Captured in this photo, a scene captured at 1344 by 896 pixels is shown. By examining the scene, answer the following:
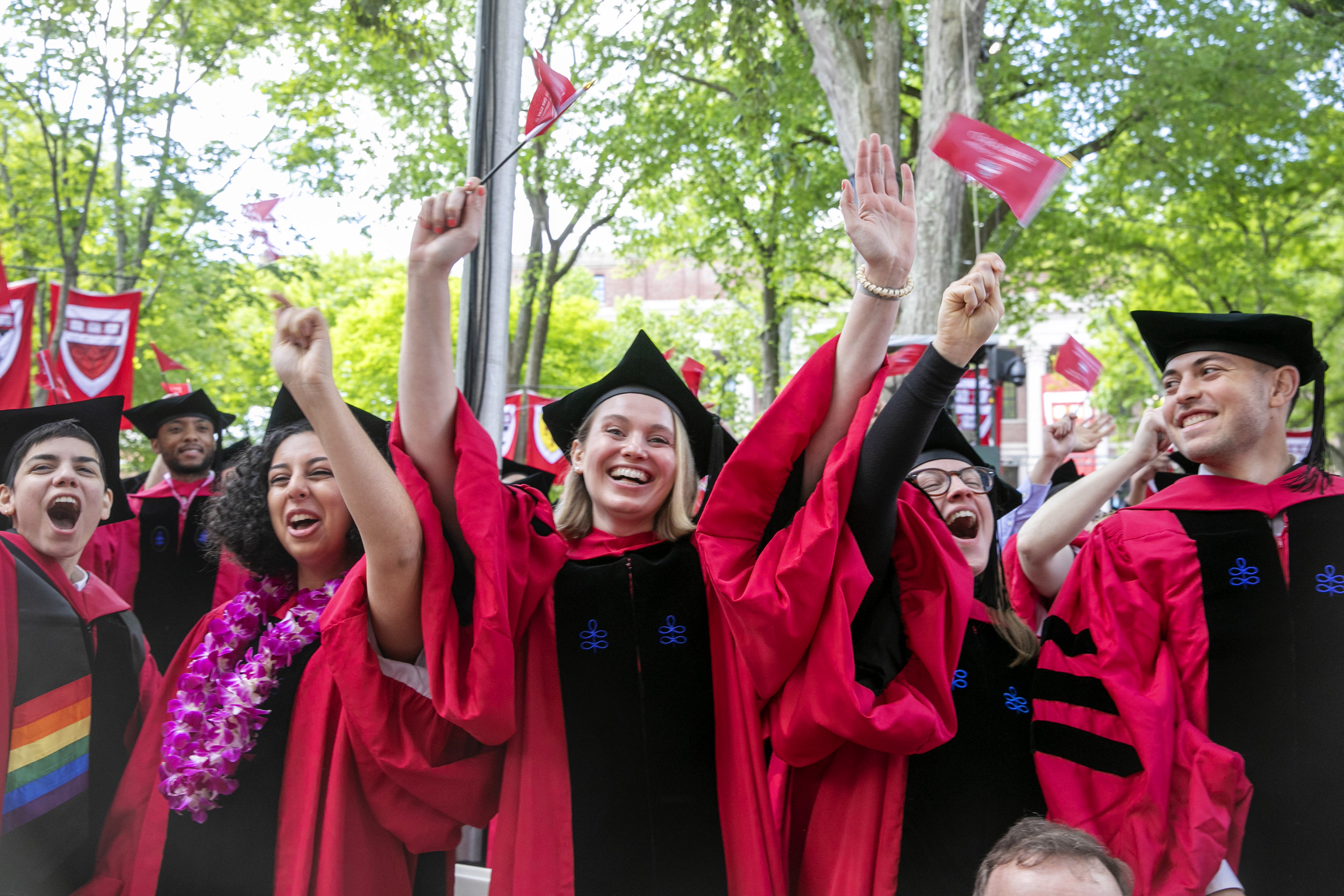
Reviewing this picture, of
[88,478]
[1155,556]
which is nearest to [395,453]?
[88,478]

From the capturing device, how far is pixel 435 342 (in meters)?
2.17

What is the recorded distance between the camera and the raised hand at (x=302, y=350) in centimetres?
210

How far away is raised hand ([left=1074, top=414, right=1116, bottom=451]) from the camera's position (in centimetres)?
400

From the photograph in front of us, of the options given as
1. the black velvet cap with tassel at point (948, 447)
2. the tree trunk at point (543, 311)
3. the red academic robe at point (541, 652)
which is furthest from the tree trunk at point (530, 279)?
the red academic robe at point (541, 652)

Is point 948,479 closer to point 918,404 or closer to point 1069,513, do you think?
point 1069,513

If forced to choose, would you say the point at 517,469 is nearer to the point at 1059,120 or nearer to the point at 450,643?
the point at 450,643

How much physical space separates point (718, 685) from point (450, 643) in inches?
25.5

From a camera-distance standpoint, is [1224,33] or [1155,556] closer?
[1155,556]

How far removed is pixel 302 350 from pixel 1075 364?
14.3ft

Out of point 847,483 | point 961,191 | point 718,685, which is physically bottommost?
point 718,685

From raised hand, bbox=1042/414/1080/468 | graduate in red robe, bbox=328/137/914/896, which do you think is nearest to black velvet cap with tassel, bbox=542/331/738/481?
graduate in red robe, bbox=328/137/914/896

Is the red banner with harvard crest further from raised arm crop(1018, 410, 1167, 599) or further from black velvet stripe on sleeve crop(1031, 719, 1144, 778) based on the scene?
black velvet stripe on sleeve crop(1031, 719, 1144, 778)

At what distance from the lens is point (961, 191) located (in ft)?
28.5

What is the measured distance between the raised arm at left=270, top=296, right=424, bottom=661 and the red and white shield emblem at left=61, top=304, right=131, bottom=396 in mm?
5908
